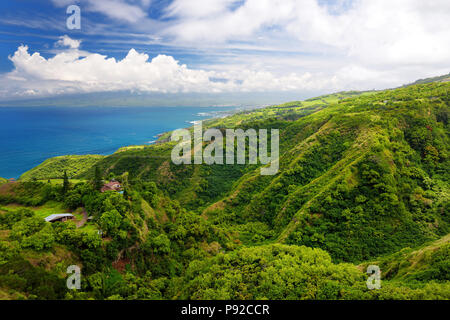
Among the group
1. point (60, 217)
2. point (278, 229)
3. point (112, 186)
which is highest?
point (112, 186)

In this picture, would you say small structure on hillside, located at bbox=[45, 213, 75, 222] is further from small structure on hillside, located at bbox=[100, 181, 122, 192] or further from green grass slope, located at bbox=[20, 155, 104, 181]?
green grass slope, located at bbox=[20, 155, 104, 181]

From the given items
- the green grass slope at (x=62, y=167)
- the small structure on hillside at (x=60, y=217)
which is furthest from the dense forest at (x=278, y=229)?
the green grass slope at (x=62, y=167)

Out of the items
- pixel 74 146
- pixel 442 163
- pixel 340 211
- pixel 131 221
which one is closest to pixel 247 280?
pixel 131 221

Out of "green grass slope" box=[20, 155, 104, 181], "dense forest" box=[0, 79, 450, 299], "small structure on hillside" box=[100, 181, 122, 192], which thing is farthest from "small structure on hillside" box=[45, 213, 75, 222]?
"green grass slope" box=[20, 155, 104, 181]

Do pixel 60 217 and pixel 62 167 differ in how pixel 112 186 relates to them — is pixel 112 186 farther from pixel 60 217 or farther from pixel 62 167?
pixel 62 167

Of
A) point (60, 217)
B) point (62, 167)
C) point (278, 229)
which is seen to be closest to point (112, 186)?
point (60, 217)

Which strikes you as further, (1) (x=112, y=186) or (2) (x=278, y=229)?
(2) (x=278, y=229)
